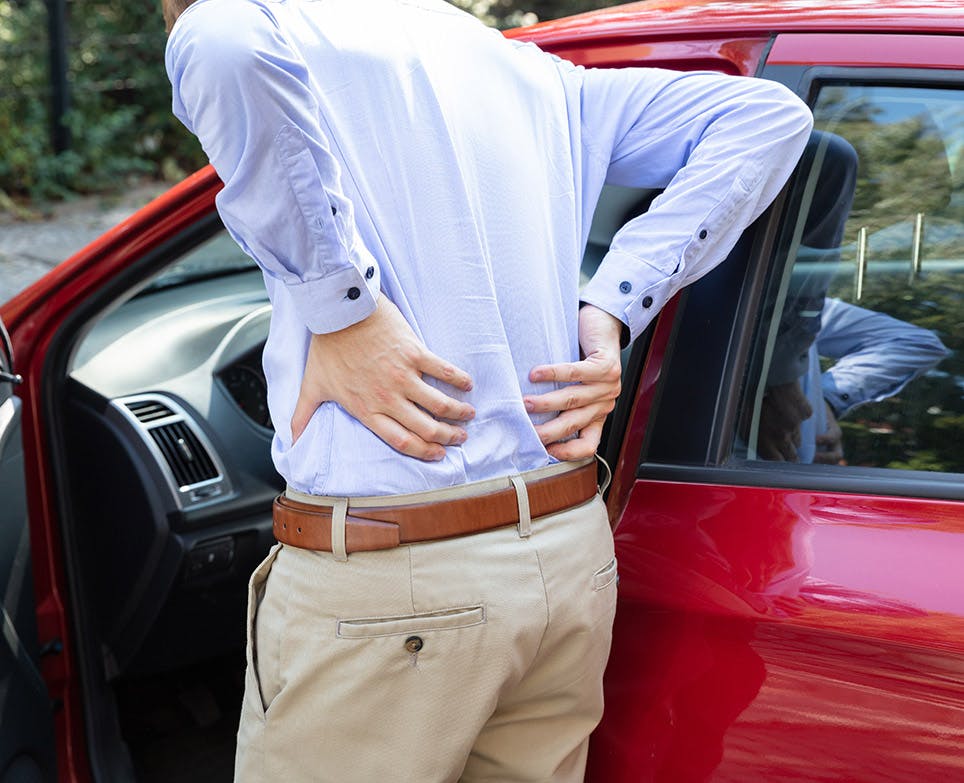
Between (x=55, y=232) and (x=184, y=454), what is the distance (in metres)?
6.17

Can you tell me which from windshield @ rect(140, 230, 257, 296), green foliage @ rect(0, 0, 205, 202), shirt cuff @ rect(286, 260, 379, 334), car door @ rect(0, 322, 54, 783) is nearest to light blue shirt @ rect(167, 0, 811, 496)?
shirt cuff @ rect(286, 260, 379, 334)

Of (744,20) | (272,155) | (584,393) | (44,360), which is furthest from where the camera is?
(44,360)

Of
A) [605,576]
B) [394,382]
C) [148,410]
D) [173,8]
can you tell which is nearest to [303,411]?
[394,382]

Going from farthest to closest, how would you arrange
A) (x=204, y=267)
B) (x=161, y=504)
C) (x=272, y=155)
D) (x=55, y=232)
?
(x=55, y=232) → (x=204, y=267) → (x=161, y=504) → (x=272, y=155)

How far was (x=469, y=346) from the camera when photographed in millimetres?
1439

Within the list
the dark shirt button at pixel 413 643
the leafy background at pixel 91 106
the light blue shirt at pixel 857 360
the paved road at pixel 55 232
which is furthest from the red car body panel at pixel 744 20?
the leafy background at pixel 91 106

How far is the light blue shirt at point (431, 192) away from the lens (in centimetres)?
133

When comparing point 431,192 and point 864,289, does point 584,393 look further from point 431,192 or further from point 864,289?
point 864,289

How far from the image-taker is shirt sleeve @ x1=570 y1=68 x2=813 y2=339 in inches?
62.8

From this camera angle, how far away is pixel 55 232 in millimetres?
8094

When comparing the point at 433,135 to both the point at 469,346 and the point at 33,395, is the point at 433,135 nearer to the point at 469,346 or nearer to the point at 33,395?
the point at 469,346

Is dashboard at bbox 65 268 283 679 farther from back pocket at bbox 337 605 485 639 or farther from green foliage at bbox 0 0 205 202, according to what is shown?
green foliage at bbox 0 0 205 202

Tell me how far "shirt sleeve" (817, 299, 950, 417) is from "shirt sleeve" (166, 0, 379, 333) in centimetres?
74

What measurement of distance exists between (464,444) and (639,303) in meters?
0.33
